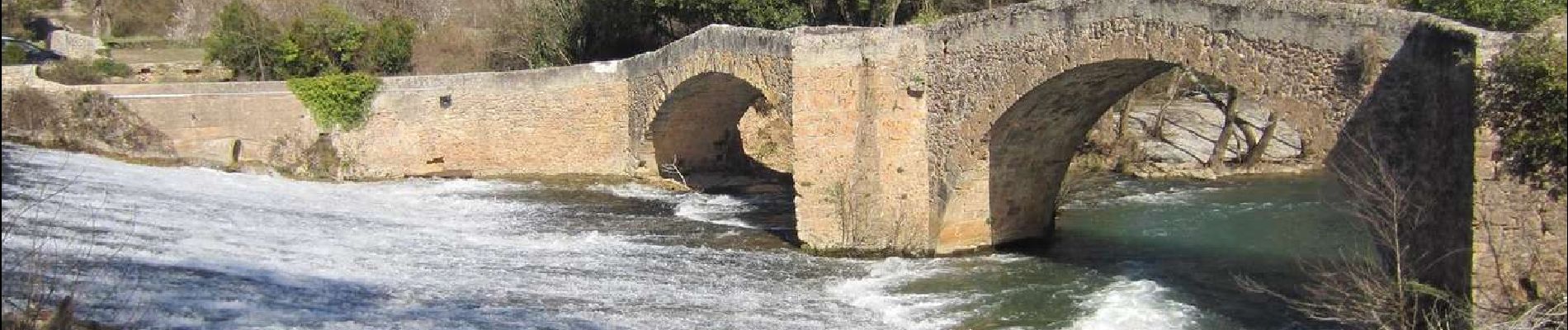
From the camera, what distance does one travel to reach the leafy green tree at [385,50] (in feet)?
83.6

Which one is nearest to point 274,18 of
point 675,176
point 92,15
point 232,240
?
point 92,15

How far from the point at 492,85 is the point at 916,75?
31.1ft

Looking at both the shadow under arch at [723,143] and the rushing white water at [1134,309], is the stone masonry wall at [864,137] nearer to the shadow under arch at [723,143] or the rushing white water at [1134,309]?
the rushing white water at [1134,309]

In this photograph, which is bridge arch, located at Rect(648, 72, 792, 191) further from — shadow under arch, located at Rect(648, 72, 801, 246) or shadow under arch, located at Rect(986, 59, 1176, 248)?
shadow under arch, located at Rect(986, 59, 1176, 248)

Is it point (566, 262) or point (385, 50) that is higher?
point (385, 50)

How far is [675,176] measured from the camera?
2205cm

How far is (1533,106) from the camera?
877cm

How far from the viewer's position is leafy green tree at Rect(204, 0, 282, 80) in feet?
81.8

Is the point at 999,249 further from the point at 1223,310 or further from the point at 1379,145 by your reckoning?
the point at 1379,145

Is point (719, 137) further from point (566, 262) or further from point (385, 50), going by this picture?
point (566, 262)

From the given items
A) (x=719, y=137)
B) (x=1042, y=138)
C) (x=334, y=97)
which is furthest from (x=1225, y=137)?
(x=334, y=97)

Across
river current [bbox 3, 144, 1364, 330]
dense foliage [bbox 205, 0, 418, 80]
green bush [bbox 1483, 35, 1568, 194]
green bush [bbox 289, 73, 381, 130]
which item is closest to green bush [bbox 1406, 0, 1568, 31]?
river current [bbox 3, 144, 1364, 330]

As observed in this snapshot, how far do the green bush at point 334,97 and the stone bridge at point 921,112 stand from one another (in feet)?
0.73

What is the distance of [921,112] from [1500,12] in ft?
18.2
